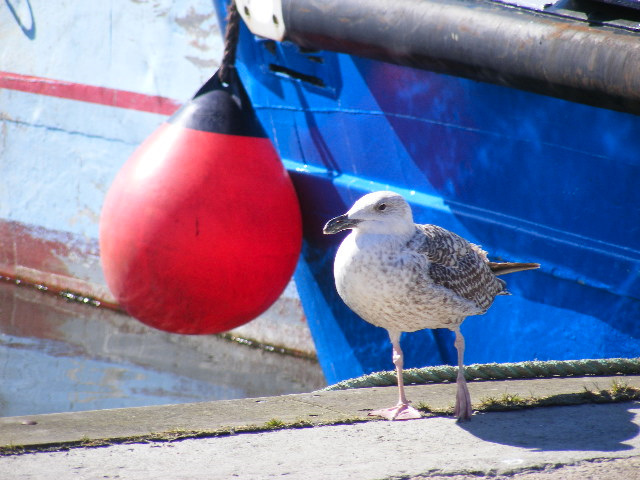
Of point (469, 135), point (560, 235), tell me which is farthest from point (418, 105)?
point (560, 235)

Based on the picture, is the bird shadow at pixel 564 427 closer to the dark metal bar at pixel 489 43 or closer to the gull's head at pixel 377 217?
the gull's head at pixel 377 217

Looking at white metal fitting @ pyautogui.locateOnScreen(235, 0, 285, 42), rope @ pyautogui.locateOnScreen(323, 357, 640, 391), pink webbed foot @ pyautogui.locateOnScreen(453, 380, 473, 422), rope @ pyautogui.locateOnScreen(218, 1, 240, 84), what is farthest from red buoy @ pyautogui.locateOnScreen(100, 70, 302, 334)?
pink webbed foot @ pyautogui.locateOnScreen(453, 380, 473, 422)

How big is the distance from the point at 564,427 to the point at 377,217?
86 cm

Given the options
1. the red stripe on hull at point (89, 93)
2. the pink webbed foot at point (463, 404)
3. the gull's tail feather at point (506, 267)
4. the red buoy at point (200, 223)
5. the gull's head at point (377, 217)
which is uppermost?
the gull's head at point (377, 217)

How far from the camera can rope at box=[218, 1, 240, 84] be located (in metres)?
4.10

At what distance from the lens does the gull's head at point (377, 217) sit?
2924 mm

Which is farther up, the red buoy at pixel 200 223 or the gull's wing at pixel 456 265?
the gull's wing at pixel 456 265

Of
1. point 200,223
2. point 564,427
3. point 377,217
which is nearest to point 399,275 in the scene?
point 377,217

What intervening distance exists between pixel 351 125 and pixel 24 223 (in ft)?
11.7

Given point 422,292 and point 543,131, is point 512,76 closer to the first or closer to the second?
point 543,131

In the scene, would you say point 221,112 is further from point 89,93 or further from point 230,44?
point 89,93

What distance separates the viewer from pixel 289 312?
5762mm

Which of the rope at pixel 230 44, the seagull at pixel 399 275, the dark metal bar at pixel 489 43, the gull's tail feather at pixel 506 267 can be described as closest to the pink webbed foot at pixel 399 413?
the seagull at pixel 399 275

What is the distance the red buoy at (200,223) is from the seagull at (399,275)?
0.93 metres
